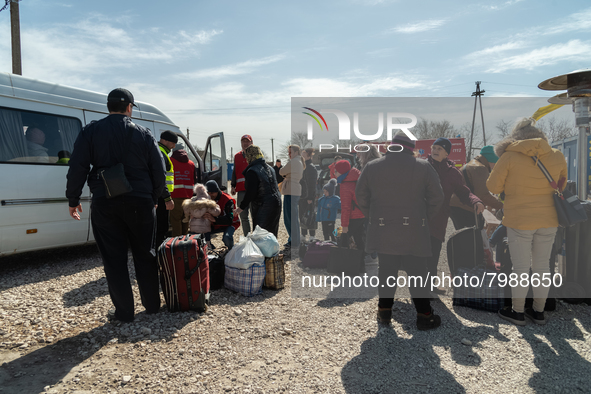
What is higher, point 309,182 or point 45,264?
point 309,182

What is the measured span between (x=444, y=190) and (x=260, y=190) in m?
2.29

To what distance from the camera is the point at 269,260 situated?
450 centimetres

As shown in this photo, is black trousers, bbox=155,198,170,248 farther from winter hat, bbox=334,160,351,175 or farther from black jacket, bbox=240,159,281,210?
winter hat, bbox=334,160,351,175

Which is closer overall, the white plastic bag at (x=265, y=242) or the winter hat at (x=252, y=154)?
the white plastic bag at (x=265, y=242)

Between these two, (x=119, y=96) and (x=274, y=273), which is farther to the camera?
(x=274, y=273)

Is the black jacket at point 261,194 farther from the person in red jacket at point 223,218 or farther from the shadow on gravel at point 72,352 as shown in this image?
the shadow on gravel at point 72,352

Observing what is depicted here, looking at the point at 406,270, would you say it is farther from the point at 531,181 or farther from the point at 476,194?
the point at 476,194

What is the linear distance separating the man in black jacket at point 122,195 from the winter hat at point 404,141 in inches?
85.3

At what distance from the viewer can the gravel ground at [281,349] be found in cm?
251

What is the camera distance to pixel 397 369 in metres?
2.71

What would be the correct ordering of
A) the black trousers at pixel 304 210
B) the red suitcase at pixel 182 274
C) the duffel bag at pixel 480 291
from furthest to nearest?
the black trousers at pixel 304 210 → the duffel bag at pixel 480 291 → the red suitcase at pixel 182 274

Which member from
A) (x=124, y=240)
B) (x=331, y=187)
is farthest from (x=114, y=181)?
(x=331, y=187)

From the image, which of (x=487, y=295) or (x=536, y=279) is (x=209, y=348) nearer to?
(x=487, y=295)

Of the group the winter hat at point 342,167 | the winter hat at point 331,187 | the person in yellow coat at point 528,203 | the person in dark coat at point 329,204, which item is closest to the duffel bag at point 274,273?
the winter hat at point 342,167
